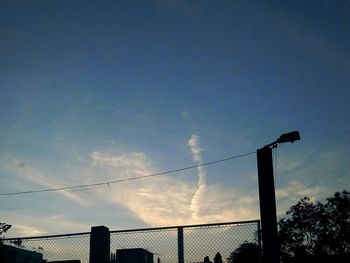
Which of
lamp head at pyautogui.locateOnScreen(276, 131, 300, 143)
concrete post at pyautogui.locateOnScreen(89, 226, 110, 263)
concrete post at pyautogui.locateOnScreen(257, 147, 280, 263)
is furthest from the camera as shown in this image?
concrete post at pyautogui.locateOnScreen(89, 226, 110, 263)

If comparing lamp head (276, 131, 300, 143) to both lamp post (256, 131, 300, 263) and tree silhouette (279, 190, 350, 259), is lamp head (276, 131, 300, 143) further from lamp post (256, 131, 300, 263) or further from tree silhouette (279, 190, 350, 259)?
tree silhouette (279, 190, 350, 259)

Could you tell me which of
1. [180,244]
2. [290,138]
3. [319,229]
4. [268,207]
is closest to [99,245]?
[180,244]

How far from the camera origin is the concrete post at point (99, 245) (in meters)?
11.0

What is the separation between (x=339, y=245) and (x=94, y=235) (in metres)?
35.4

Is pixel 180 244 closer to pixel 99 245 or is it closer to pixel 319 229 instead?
pixel 99 245

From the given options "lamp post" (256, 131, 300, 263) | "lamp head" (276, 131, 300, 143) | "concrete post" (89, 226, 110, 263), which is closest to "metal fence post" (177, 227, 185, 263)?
"concrete post" (89, 226, 110, 263)

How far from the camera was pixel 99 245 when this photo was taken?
11.1 metres

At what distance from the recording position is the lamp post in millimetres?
8641

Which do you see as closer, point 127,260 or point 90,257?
point 90,257

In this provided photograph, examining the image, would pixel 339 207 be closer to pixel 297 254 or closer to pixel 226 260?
pixel 297 254

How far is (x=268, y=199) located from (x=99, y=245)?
Result: 5.26 metres

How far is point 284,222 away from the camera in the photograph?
4325 cm

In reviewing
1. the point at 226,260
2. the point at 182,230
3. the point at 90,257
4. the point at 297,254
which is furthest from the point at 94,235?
the point at 297,254

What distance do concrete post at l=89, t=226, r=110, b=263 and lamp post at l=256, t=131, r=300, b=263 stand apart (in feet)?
15.6
